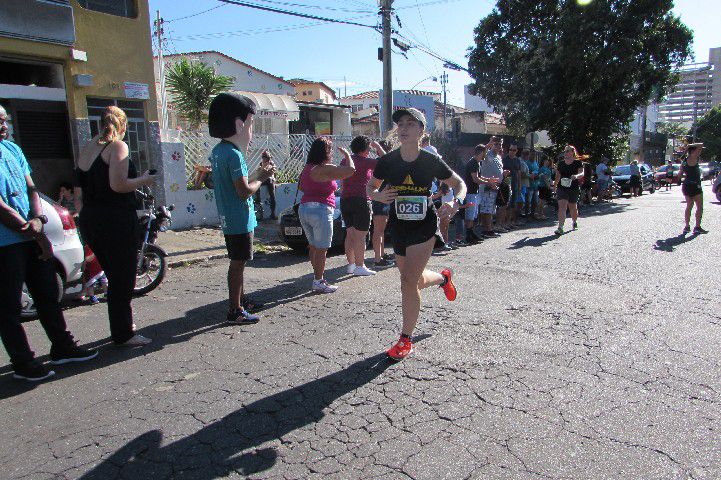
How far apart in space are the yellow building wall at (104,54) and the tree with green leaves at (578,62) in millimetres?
14409

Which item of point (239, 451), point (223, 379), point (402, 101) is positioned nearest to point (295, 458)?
point (239, 451)

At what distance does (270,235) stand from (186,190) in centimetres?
259

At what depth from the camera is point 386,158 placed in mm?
3963

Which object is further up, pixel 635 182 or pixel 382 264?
pixel 635 182

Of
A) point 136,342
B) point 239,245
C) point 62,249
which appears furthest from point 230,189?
point 62,249

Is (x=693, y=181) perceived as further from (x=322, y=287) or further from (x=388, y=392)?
(x=388, y=392)

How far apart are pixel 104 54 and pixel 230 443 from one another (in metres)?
10.2

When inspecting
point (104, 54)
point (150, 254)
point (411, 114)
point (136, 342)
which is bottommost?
point (136, 342)

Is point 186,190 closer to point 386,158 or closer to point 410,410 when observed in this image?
point 386,158

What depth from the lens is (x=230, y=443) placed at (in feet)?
8.95

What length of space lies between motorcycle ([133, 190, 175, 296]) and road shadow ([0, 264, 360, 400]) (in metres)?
1.11

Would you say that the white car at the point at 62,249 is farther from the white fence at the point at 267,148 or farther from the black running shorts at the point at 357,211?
the white fence at the point at 267,148

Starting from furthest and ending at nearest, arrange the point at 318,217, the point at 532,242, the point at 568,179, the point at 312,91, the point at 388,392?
the point at 312,91 < the point at 568,179 < the point at 532,242 < the point at 318,217 < the point at 388,392

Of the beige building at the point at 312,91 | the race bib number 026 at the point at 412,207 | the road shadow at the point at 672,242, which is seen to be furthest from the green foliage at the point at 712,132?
the race bib number 026 at the point at 412,207
